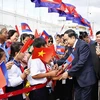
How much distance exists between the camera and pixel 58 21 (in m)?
33.8

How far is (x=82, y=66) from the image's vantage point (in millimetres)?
5219

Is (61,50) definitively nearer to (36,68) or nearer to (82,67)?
(82,67)

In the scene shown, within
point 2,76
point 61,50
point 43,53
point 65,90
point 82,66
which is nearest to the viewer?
point 2,76

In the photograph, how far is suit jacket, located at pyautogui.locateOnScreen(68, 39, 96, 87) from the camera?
518cm

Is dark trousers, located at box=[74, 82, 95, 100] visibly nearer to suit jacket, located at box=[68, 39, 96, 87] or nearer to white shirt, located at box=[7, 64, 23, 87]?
suit jacket, located at box=[68, 39, 96, 87]

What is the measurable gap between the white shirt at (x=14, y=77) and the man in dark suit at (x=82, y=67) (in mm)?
1256

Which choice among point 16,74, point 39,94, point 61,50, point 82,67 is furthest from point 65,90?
point 16,74

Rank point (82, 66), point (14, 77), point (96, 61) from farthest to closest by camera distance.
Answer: point (96, 61), point (82, 66), point (14, 77)

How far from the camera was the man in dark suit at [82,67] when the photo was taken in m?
5.19

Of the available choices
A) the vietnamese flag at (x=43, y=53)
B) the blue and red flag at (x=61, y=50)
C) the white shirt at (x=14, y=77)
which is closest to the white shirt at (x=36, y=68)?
the vietnamese flag at (x=43, y=53)

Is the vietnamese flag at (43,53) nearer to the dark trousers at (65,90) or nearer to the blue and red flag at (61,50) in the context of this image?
the dark trousers at (65,90)

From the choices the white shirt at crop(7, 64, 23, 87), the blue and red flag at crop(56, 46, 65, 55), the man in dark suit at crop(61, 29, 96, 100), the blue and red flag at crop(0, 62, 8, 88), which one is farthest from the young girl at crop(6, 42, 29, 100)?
the blue and red flag at crop(56, 46, 65, 55)

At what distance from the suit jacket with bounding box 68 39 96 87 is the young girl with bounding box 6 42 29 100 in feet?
4.25

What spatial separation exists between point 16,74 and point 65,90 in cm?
300
